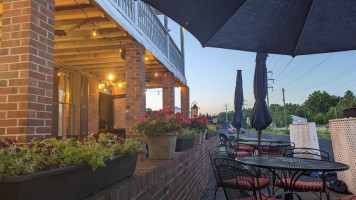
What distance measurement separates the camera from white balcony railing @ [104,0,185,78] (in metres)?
4.90

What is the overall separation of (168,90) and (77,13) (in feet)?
15.1

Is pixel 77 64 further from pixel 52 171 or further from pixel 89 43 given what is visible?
pixel 52 171

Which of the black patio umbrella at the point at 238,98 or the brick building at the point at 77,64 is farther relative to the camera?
the black patio umbrella at the point at 238,98

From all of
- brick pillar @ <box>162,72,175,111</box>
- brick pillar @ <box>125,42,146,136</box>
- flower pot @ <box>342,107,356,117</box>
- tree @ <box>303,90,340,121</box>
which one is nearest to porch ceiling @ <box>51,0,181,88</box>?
brick pillar @ <box>162,72,175,111</box>

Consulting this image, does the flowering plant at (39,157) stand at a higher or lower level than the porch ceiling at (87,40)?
lower

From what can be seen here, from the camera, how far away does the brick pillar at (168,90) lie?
8.51 metres

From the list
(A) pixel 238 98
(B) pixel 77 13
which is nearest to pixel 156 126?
(B) pixel 77 13

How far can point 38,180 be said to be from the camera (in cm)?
100

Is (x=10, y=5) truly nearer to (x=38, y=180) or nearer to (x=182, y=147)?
(x=38, y=180)

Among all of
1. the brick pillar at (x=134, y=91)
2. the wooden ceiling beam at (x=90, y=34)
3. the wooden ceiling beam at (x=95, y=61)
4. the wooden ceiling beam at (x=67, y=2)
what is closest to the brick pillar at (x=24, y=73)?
the wooden ceiling beam at (x=67, y=2)

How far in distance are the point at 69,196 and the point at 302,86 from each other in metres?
89.5

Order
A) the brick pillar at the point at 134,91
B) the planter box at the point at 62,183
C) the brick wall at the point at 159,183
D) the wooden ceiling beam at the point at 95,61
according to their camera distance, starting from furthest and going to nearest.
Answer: the wooden ceiling beam at the point at 95,61 → the brick pillar at the point at 134,91 → the brick wall at the point at 159,183 → the planter box at the point at 62,183

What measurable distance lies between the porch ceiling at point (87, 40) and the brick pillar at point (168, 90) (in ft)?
1.09

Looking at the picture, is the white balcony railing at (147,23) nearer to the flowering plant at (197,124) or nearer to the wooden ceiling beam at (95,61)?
the wooden ceiling beam at (95,61)
